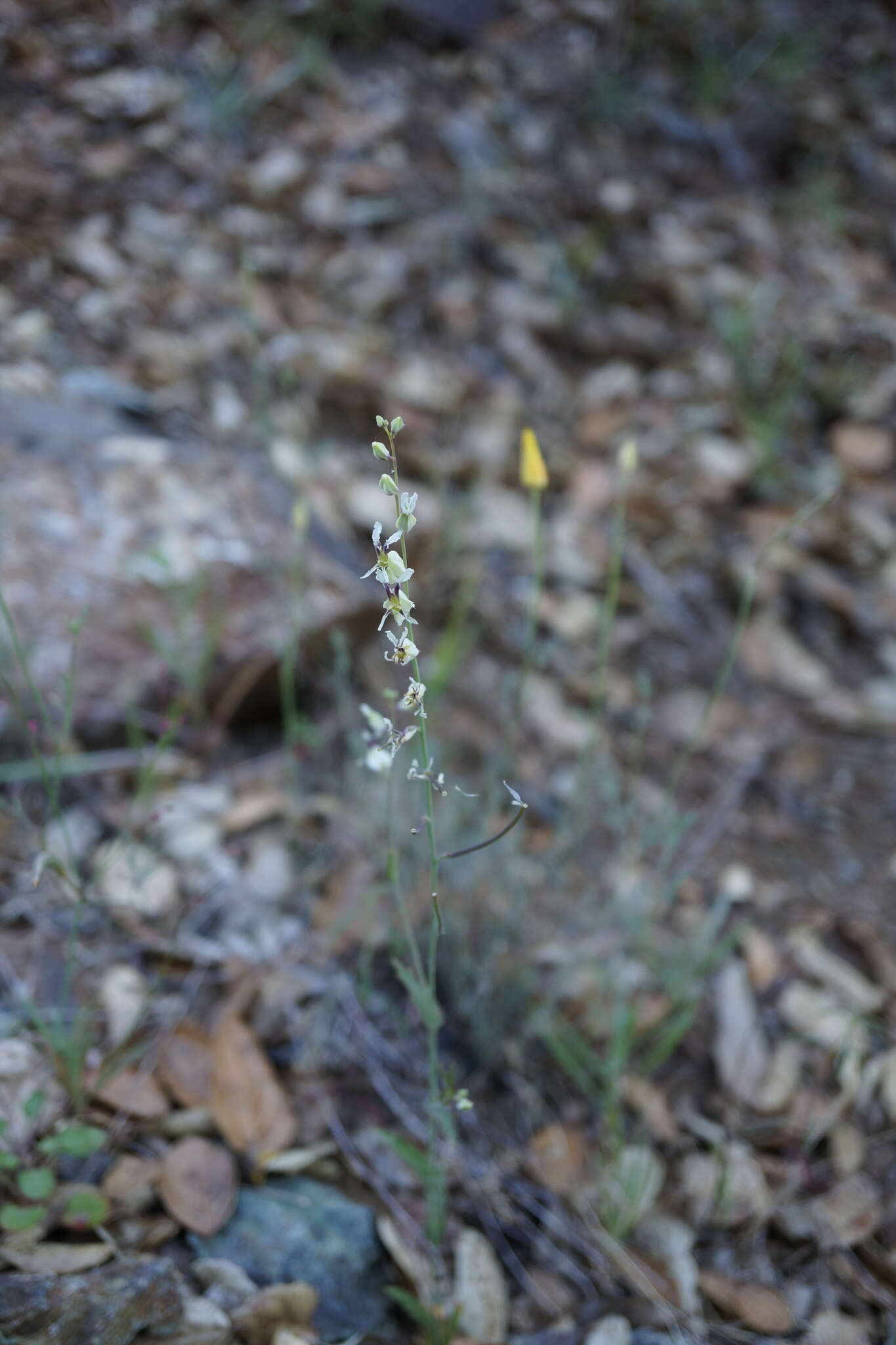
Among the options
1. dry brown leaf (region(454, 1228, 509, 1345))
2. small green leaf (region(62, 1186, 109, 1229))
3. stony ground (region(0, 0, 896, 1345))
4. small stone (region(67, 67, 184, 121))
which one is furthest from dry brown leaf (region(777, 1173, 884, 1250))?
small stone (region(67, 67, 184, 121))

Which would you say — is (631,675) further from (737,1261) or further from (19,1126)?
(19,1126)

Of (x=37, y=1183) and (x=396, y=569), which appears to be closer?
(x=396, y=569)

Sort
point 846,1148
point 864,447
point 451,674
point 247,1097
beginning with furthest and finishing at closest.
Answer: point 864,447 < point 451,674 < point 846,1148 < point 247,1097

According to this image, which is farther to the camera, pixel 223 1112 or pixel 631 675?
pixel 631 675

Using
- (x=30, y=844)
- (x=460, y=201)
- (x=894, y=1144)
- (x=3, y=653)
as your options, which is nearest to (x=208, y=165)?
(x=460, y=201)

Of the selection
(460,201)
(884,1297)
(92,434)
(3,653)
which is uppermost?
(460,201)

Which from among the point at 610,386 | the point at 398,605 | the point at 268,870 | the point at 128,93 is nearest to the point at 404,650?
the point at 398,605

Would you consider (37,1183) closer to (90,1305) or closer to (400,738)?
(90,1305)
